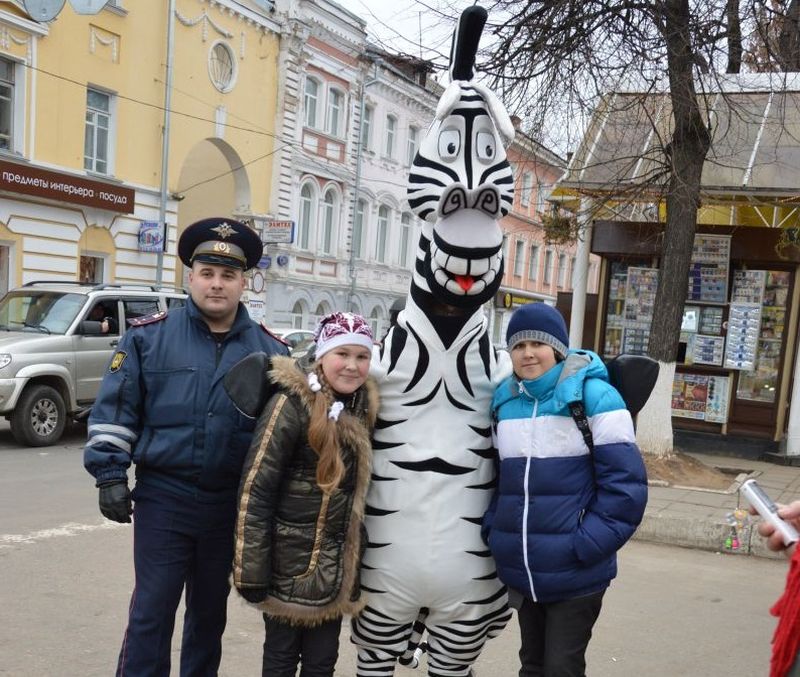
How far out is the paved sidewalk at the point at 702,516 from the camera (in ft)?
21.0

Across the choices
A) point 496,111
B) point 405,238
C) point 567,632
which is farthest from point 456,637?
point 405,238

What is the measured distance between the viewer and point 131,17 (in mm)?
16938

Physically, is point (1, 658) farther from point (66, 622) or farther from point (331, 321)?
point (331, 321)

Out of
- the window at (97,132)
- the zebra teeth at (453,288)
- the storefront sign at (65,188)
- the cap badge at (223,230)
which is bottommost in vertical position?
the zebra teeth at (453,288)

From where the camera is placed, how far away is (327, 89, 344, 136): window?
23469mm

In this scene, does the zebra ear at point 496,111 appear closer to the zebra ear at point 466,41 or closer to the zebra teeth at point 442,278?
the zebra ear at point 466,41

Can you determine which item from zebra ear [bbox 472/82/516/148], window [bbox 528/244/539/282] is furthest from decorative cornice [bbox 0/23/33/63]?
window [bbox 528/244/539/282]

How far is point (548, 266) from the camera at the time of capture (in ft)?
128

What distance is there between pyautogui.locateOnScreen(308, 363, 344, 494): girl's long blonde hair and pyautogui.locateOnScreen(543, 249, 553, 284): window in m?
36.9

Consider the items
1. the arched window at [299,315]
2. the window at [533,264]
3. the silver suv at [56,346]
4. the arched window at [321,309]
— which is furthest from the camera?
the window at [533,264]

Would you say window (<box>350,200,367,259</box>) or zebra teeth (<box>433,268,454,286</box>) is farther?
window (<box>350,200,367,259</box>)

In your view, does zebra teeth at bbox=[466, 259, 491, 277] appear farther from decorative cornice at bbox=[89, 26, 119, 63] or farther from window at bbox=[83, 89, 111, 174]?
decorative cornice at bbox=[89, 26, 119, 63]

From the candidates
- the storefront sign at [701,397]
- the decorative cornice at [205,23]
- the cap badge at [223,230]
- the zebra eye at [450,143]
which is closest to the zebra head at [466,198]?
the zebra eye at [450,143]

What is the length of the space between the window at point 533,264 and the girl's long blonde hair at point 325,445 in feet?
115
